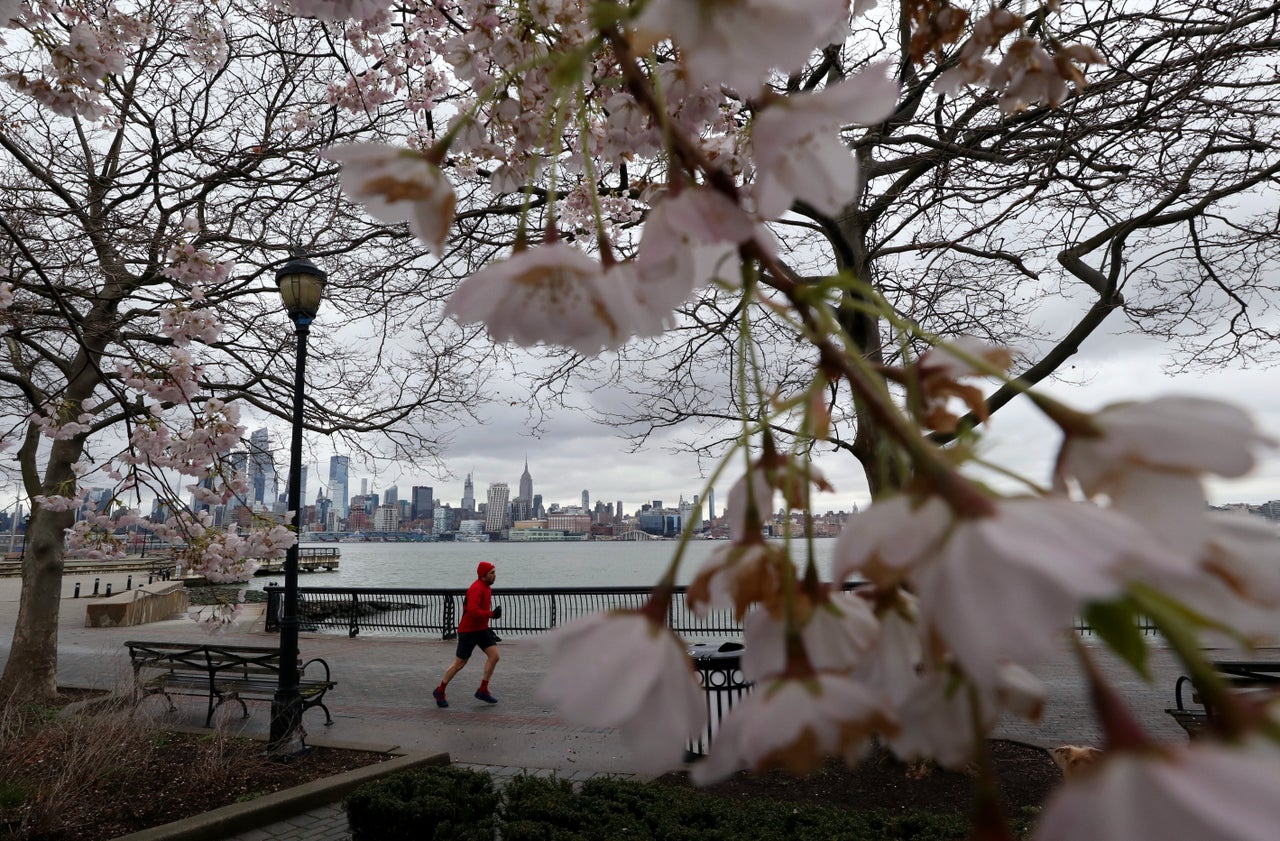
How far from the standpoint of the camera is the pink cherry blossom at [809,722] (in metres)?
0.47

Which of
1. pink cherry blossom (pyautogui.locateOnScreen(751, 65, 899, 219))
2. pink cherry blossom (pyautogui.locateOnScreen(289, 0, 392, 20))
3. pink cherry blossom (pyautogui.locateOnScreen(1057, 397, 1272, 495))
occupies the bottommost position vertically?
pink cherry blossom (pyautogui.locateOnScreen(1057, 397, 1272, 495))

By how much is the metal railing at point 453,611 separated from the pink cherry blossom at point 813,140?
12.6 meters

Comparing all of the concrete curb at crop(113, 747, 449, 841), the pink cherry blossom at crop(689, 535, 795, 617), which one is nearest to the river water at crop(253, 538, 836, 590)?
the pink cherry blossom at crop(689, 535, 795, 617)

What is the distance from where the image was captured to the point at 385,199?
0.67 meters

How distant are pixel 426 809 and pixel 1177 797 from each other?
459 centimetres

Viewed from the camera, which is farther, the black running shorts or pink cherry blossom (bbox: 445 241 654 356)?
the black running shorts

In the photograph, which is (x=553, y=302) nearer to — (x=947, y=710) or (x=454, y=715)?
(x=947, y=710)

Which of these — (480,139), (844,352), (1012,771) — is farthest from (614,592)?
(844,352)

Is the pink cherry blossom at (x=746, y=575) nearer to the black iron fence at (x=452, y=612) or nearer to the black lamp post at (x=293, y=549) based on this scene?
the black lamp post at (x=293, y=549)

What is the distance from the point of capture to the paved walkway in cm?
660

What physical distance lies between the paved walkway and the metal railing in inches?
47.4

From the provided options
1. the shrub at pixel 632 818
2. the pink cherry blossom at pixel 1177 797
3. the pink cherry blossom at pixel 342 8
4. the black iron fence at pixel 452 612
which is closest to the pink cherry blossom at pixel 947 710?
the pink cherry blossom at pixel 1177 797

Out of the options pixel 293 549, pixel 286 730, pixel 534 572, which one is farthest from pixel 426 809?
pixel 534 572

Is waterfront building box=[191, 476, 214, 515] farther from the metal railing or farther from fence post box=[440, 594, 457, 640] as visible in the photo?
fence post box=[440, 594, 457, 640]
